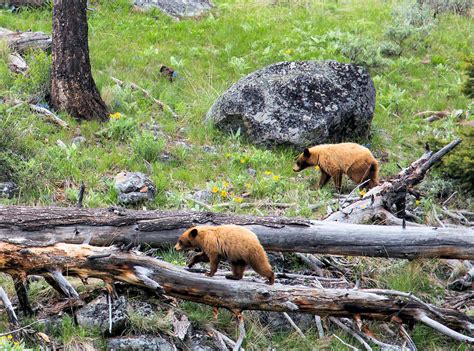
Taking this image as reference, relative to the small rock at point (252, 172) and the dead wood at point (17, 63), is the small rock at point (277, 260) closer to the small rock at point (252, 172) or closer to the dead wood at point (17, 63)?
the small rock at point (252, 172)

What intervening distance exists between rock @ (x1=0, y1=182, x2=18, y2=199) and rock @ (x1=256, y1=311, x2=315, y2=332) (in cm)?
412

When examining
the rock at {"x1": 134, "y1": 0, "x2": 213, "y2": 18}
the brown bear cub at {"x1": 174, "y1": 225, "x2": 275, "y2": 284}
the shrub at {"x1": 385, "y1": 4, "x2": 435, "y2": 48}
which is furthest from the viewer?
the rock at {"x1": 134, "y1": 0, "x2": 213, "y2": 18}

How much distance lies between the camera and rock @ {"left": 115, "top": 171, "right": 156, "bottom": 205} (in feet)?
30.5

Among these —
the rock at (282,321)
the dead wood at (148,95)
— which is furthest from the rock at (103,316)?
the dead wood at (148,95)

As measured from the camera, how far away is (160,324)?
6.53m

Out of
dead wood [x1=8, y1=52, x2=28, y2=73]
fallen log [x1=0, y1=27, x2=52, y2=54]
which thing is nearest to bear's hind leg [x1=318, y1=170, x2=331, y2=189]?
dead wood [x1=8, y1=52, x2=28, y2=73]

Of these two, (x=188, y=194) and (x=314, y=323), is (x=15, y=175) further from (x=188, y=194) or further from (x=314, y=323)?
(x=314, y=323)

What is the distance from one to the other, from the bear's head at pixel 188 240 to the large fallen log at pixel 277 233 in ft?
1.38

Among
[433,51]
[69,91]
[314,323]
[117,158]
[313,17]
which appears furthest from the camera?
[313,17]

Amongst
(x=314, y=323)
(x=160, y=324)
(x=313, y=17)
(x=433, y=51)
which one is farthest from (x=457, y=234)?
(x=313, y=17)

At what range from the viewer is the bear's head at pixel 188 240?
6777 mm

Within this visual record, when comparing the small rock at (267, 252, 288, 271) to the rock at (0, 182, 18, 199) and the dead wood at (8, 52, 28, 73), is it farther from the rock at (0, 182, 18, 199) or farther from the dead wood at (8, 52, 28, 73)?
the dead wood at (8, 52, 28, 73)

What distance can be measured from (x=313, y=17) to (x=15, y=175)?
11379 mm

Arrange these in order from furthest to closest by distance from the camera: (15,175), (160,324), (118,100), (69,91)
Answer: (118,100) < (69,91) < (15,175) < (160,324)
